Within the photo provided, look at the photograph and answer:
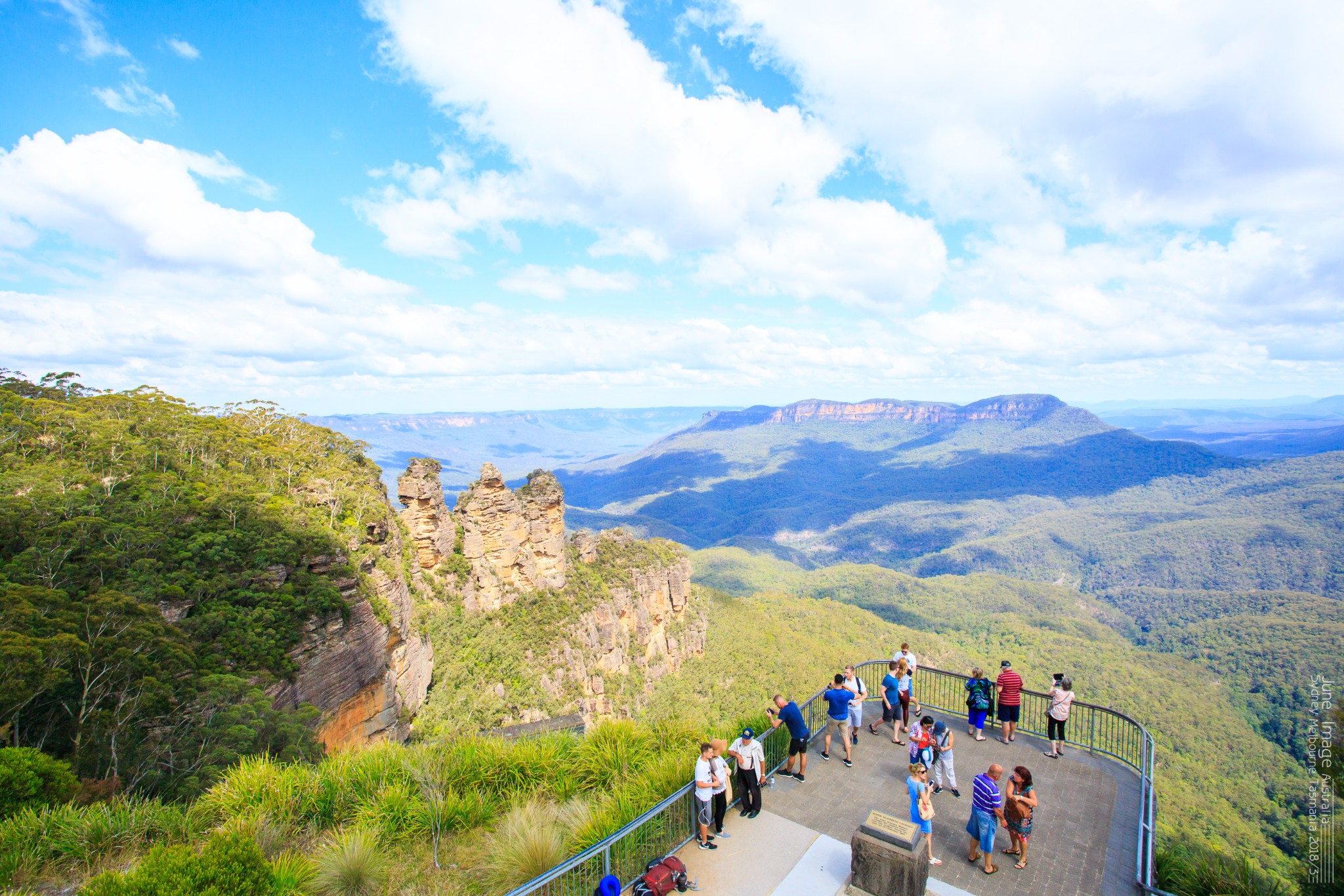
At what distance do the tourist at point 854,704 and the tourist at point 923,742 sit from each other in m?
1.77

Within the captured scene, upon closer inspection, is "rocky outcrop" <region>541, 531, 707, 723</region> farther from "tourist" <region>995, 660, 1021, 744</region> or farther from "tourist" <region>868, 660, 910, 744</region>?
"tourist" <region>995, 660, 1021, 744</region>

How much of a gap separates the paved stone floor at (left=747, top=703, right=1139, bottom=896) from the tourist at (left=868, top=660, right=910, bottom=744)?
23 centimetres

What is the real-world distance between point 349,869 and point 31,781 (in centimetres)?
545

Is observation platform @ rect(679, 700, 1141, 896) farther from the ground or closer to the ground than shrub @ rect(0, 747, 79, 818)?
closer to the ground

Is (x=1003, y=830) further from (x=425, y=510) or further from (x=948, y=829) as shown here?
(x=425, y=510)

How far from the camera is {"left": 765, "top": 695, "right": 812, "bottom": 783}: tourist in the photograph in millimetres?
10898

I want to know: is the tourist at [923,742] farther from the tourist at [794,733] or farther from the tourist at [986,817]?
the tourist at [794,733]

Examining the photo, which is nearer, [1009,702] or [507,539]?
[1009,702]

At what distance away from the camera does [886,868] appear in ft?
25.5

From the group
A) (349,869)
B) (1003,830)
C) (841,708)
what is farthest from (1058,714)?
(349,869)

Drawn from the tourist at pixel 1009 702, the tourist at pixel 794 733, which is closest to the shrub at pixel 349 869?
the tourist at pixel 794 733

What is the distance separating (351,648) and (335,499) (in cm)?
882

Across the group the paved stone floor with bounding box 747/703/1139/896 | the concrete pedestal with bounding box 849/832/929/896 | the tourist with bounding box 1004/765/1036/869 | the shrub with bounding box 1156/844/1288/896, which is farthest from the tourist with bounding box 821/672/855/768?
the shrub with bounding box 1156/844/1288/896

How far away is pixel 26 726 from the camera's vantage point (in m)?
11.1
